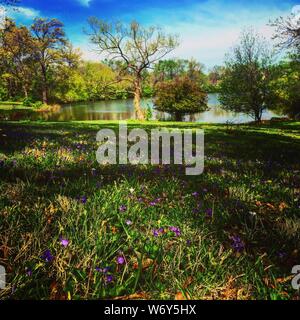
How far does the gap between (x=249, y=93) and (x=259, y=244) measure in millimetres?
30232

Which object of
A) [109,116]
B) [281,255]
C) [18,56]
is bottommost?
[281,255]

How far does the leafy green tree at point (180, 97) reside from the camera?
4119 centimetres

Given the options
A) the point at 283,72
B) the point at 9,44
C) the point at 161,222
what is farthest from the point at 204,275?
the point at 9,44

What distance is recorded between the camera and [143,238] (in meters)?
3.01

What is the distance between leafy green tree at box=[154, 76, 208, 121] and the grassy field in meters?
37.2

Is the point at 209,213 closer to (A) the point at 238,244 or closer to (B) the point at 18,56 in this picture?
(A) the point at 238,244

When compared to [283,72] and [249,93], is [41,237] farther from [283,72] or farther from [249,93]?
[283,72]

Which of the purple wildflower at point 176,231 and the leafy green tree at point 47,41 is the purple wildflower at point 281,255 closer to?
the purple wildflower at point 176,231

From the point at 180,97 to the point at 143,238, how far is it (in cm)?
4023

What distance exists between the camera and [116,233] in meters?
3.09

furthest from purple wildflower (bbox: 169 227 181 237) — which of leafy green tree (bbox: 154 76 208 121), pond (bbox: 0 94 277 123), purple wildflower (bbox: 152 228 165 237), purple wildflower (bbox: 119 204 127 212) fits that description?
leafy green tree (bbox: 154 76 208 121)

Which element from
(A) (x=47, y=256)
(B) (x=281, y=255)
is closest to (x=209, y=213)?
(B) (x=281, y=255)
